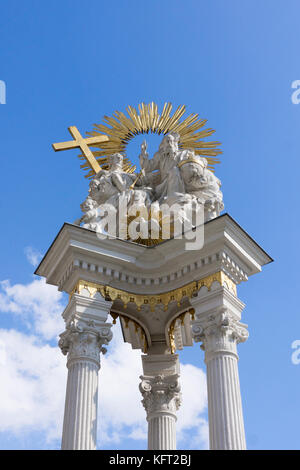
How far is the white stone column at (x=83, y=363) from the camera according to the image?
1170 centimetres

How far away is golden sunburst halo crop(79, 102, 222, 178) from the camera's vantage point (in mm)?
16297

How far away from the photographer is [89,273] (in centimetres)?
1344

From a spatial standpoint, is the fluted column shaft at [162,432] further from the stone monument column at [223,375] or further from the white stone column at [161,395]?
the stone monument column at [223,375]

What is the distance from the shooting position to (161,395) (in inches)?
597

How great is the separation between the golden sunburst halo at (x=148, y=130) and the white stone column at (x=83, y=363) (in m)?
4.49

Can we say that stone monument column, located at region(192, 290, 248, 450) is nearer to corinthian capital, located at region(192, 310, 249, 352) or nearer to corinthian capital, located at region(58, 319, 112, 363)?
corinthian capital, located at region(192, 310, 249, 352)

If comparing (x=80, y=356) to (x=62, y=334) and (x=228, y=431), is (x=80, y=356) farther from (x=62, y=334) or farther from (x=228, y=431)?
(x=228, y=431)

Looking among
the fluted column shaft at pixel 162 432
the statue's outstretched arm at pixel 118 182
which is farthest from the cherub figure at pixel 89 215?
the fluted column shaft at pixel 162 432

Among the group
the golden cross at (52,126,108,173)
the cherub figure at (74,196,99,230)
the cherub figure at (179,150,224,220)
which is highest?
the golden cross at (52,126,108,173)

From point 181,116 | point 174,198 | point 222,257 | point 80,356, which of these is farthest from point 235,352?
point 181,116

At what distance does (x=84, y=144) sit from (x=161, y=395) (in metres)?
6.30

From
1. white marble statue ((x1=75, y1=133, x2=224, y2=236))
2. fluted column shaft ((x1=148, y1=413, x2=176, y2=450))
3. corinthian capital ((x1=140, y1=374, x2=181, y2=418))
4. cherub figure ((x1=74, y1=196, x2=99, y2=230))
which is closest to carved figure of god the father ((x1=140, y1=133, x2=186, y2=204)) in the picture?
white marble statue ((x1=75, y1=133, x2=224, y2=236))

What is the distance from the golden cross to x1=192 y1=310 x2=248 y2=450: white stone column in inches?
208

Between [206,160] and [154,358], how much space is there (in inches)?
Answer: 188
